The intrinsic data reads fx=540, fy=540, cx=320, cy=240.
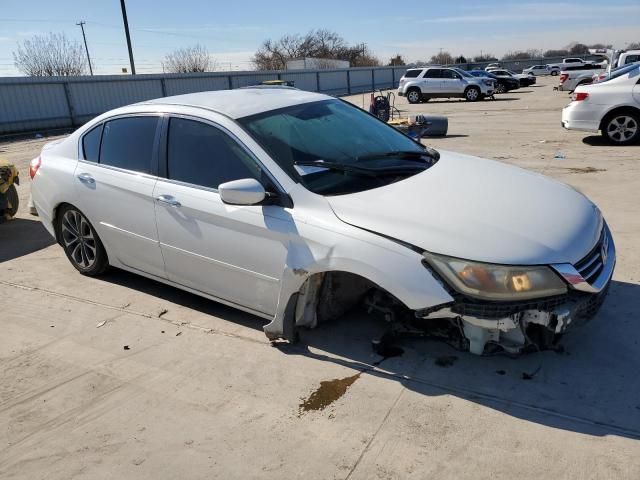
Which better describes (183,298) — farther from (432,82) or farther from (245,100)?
(432,82)

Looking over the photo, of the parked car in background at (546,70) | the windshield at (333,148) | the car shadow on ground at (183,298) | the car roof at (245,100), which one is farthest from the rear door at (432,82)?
the parked car in background at (546,70)

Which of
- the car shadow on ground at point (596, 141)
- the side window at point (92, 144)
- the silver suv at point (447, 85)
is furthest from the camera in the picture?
the silver suv at point (447, 85)

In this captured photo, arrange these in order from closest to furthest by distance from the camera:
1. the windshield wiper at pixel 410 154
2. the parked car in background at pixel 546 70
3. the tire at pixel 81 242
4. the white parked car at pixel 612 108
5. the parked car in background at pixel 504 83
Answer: the windshield wiper at pixel 410 154 < the tire at pixel 81 242 < the white parked car at pixel 612 108 < the parked car in background at pixel 504 83 < the parked car in background at pixel 546 70

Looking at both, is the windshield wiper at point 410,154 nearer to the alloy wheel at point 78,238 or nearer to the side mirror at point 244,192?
the side mirror at point 244,192

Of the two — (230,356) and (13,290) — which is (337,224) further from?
(13,290)

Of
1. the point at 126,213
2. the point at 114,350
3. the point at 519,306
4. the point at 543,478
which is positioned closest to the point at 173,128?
the point at 126,213

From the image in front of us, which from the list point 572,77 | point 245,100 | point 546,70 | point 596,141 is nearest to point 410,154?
point 245,100

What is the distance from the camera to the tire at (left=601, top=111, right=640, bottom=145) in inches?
404

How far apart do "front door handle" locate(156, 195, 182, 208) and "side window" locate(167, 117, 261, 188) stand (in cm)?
15

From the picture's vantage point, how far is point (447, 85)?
27.3 metres

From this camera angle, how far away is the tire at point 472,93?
1067 inches

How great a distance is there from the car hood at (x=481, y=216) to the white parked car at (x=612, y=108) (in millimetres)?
7872

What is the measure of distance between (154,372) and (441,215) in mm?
2022

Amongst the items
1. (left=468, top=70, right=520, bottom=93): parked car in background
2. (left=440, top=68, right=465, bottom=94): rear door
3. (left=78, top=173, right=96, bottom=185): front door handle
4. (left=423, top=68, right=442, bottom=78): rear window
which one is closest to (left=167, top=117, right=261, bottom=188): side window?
(left=78, top=173, right=96, bottom=185): front door handle
